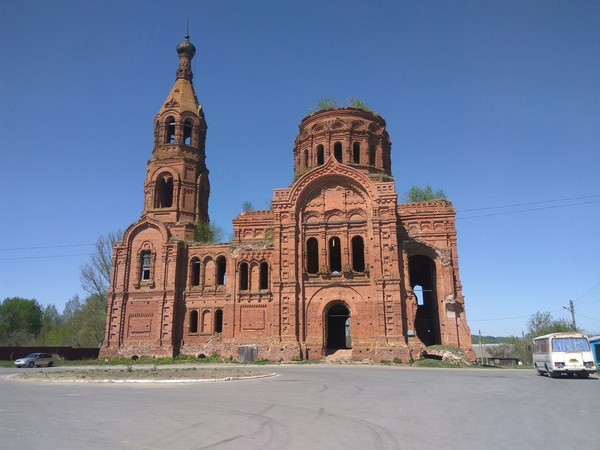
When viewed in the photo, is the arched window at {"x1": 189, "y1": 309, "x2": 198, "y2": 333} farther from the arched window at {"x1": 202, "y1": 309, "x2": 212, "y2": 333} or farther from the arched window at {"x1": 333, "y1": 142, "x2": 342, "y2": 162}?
the arched window at {"x1": 333, "y1": 142, "x2": 342, "y2": 162}

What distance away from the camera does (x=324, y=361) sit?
92.8ft

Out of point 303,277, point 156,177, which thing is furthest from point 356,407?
point 156,177

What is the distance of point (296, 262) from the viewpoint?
31.0 metres

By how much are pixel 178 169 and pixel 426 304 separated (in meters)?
Result: 23.1

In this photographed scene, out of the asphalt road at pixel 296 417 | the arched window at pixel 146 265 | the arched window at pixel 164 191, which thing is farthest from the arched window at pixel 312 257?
the asphalt road at pixel 296 417

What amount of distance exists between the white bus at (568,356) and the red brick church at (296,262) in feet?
28.8

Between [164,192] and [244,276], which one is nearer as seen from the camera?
[244,276]

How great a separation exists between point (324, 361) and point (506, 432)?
69.0ft

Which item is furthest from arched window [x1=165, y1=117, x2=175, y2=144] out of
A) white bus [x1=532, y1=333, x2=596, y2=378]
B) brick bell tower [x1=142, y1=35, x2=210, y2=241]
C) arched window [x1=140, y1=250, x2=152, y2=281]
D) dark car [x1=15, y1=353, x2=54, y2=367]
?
white bus [x1=532, y1=333, x2=596, y2=378]

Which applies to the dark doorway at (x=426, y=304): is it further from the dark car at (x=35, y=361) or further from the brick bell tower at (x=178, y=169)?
the dark car at (x=35, y=361)

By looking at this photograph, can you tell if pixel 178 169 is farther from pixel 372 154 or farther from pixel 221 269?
pixel 372 154

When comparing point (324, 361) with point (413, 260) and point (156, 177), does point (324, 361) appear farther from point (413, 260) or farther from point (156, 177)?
point (156, 177)

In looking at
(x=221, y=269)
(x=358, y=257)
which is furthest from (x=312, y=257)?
(x=221, y=269)

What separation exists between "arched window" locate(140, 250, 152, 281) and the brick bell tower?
2418 millimetres
